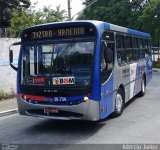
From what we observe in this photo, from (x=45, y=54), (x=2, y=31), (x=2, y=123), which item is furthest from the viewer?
(x=2, y=31)

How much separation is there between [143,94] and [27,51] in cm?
681

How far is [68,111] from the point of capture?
8.34 meters

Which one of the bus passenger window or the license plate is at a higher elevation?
the bus passenger window

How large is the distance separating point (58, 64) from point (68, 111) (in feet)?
3.83

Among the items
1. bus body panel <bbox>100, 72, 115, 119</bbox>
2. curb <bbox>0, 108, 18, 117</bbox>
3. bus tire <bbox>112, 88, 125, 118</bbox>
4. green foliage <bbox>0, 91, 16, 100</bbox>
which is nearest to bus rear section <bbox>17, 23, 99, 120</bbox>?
bus body panel <bbox>100, 72, 115, 119</bbox>

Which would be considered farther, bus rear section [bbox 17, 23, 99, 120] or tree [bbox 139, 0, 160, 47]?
tree [bbox 139, 0, 160, 47]

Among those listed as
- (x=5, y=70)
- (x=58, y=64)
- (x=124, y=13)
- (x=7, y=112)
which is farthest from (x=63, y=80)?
(x=124, y=13)

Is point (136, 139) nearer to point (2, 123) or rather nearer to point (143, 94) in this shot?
point (2, 123)

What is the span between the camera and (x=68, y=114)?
333 inches

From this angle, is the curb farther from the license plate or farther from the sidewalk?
the license plate

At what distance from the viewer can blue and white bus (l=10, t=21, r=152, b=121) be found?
8.29 metres

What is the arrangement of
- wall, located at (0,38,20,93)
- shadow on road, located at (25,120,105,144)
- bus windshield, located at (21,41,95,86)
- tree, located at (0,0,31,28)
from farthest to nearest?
tree, located at (0,0,31,28)
wall, located at (0,38,20,93)
bus windshield, located at (21,41,95,86)
shadow on road, located at (25,120,105,144)

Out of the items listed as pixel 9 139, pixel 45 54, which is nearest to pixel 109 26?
pixel 45 54

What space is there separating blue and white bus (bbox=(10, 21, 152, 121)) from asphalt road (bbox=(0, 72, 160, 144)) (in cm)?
43
